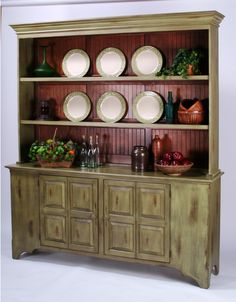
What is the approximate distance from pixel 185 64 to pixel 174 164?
0.80 meters

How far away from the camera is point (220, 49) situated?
5332 mm

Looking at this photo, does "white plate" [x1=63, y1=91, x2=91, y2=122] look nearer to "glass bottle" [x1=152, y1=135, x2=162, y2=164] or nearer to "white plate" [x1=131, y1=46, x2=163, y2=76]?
"white plate" [x1=131, y1=46, x2=163, y2=76]

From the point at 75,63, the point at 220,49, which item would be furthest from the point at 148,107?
the point at 220,49

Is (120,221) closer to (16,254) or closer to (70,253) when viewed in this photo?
(70,253)

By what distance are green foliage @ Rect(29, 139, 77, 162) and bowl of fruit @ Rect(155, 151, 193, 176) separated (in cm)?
82

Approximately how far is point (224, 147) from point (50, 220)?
1.73 meters

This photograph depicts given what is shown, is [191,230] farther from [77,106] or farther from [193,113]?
[77,106]

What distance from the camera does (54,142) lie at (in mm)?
5129

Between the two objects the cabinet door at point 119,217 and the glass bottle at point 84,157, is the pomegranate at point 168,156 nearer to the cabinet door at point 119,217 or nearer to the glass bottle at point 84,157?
the cabinet door at point 119,217

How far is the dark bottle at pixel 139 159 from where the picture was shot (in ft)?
15.9

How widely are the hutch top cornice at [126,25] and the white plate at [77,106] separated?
60 cm

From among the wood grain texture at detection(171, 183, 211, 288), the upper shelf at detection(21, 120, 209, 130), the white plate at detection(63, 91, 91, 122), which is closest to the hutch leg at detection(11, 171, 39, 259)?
the upper shelf at detection(21, 120, 209, 130)

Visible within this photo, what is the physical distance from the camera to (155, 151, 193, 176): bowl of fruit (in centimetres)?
458

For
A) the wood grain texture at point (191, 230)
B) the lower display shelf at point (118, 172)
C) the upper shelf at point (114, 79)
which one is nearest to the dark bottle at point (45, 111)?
the upper shelf at point (114, 79)
